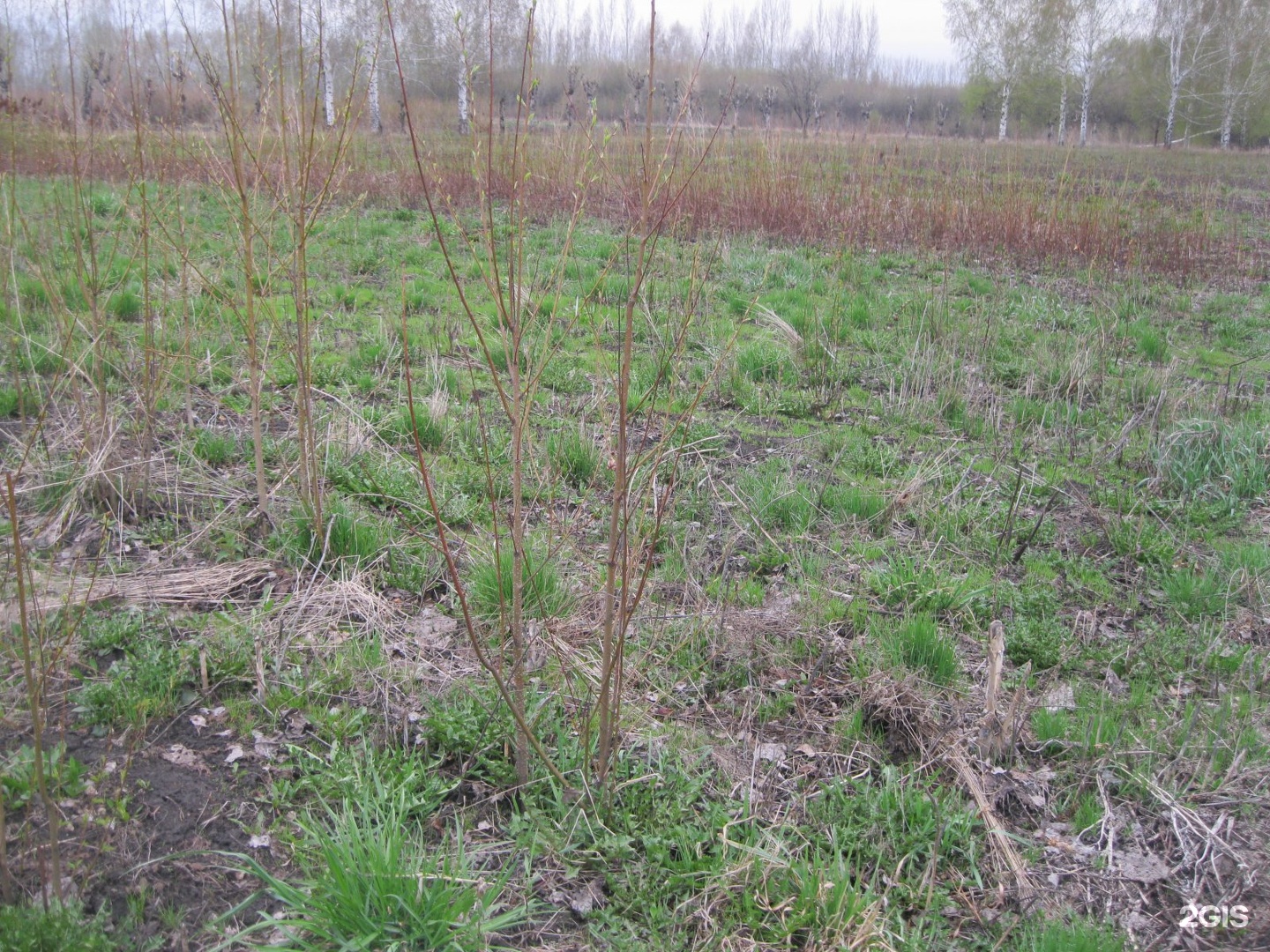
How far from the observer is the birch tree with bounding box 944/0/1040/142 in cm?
3841

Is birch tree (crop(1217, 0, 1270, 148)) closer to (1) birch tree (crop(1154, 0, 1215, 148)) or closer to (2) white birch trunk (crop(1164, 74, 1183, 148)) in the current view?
(1) birch tree (crop(1154, 0, 1215, 148))

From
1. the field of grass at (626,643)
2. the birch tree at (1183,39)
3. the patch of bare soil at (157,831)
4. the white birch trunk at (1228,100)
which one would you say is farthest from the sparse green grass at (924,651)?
the birch tree at (1183,39)

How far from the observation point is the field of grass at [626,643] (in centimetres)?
210

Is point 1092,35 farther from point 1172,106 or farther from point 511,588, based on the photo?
point 511,588

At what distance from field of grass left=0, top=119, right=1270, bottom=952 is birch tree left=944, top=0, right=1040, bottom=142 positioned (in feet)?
128

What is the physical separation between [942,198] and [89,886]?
10655 mm

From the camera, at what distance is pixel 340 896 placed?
1904 millimetres

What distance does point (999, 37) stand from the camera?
3966 centimetres

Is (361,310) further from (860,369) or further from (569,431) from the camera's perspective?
(860,369)

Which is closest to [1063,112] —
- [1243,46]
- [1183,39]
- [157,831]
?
[1183,39]

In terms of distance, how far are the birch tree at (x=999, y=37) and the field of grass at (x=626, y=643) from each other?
39.0 m

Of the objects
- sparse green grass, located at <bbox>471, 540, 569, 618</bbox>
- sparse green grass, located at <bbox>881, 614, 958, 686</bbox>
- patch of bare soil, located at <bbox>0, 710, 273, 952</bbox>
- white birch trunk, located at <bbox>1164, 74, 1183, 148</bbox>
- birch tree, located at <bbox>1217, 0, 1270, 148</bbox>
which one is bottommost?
patch of bare soil, located at <bbox>0, 710, 273, 952</bbox>

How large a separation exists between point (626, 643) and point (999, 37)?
45906mm

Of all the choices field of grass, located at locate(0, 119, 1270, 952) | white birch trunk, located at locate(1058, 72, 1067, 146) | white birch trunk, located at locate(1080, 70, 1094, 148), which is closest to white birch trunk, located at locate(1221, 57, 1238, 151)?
white birch trunk, located at locate(1080, 70, 1094, 148)
